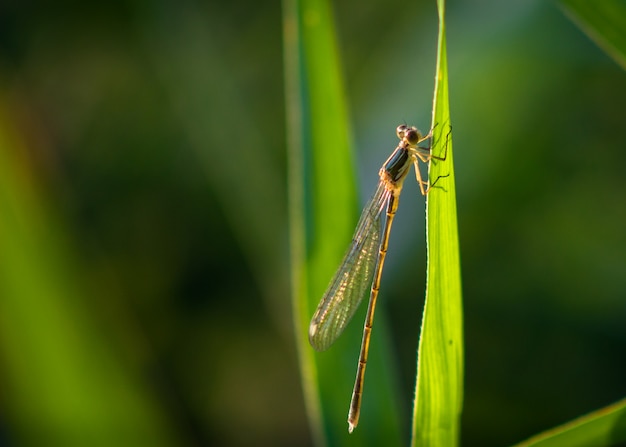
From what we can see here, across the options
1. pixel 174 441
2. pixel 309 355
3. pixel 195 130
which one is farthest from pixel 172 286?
pixel 309 355

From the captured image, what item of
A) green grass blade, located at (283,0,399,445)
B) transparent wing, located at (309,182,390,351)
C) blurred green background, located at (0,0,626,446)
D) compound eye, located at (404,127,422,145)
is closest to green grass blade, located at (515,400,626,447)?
green grass blade, located at (283,0,399,445)

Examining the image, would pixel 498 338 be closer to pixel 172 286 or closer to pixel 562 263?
pixel 562 263

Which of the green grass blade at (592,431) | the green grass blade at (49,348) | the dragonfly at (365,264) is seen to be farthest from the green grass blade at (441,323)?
the green grass blade at (49,348)

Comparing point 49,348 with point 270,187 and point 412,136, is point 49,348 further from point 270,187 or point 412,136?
point 270,187

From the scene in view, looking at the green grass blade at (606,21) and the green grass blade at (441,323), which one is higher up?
the green grass blade at (606,21)

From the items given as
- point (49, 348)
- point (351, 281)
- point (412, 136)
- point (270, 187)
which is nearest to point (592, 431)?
point (351, 281)

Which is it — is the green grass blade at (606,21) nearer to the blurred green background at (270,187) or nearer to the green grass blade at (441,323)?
the green grass blade at (441,323)

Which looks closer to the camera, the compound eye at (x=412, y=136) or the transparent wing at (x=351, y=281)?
the transparent wing at (x=351, y=281)
